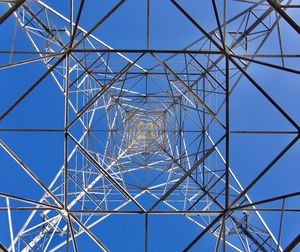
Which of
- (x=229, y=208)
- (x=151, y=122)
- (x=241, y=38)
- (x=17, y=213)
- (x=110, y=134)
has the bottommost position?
(x=229, y=208)

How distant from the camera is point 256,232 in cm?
1584

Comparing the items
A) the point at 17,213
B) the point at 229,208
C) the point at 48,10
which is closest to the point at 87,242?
the point at 17,213

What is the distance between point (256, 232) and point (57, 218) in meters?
7.45

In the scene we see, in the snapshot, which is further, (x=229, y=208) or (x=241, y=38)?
(x=241, y=38)

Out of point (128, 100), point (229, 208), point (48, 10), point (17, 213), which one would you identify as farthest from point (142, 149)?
point (229, 208)

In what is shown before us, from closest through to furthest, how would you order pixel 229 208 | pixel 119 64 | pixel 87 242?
pixel 229 208 < pixel 119 64 < pixel 87 242

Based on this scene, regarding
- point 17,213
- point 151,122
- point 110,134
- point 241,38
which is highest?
point 151,122

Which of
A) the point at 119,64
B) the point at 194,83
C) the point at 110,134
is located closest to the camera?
the point at 194,83

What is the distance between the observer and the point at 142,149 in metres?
25.3

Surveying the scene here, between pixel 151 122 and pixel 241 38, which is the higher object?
pixel 151 122

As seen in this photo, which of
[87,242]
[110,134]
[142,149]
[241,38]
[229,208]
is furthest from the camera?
[87,242]

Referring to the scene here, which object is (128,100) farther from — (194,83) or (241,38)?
(241,38)

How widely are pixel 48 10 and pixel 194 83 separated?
7152mm

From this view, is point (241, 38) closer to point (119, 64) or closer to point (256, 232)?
point (256, 232)
